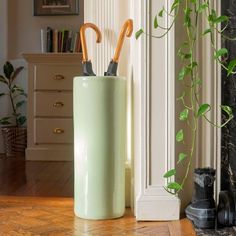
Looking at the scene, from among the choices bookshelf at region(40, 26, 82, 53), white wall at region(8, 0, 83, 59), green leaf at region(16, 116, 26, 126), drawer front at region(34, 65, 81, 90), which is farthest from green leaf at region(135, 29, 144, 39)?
white wall at region(8, 0, 83, 59)

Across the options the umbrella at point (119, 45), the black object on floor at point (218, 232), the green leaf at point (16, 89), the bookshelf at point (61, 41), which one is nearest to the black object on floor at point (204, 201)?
the black object on floor at point (218, 232)

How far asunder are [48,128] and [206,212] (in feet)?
7.71

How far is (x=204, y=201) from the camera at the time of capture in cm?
159

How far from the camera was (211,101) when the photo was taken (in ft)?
5.57

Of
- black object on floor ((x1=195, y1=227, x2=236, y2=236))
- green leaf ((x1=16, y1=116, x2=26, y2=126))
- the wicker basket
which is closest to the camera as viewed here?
black object on floor ((x1=195, y1=227, x2=236, y2=236))

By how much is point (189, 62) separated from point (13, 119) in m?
2.79

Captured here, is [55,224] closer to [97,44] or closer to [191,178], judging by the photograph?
[191,178]

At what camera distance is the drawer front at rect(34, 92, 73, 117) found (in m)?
3.73

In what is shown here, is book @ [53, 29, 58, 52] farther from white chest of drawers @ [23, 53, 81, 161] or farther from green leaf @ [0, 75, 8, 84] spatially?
green leaf @ [0, 75, 8, 84]

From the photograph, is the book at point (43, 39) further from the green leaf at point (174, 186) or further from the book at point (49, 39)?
the green leaf at point (174, 186)

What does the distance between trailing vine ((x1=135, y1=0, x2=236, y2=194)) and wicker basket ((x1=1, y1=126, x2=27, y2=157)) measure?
8.16ft

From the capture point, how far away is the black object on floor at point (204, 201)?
1.57 meters

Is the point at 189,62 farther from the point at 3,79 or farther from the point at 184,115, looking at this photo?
the point at 3,79

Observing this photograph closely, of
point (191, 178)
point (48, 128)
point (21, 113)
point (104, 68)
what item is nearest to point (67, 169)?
point (48, 128)
